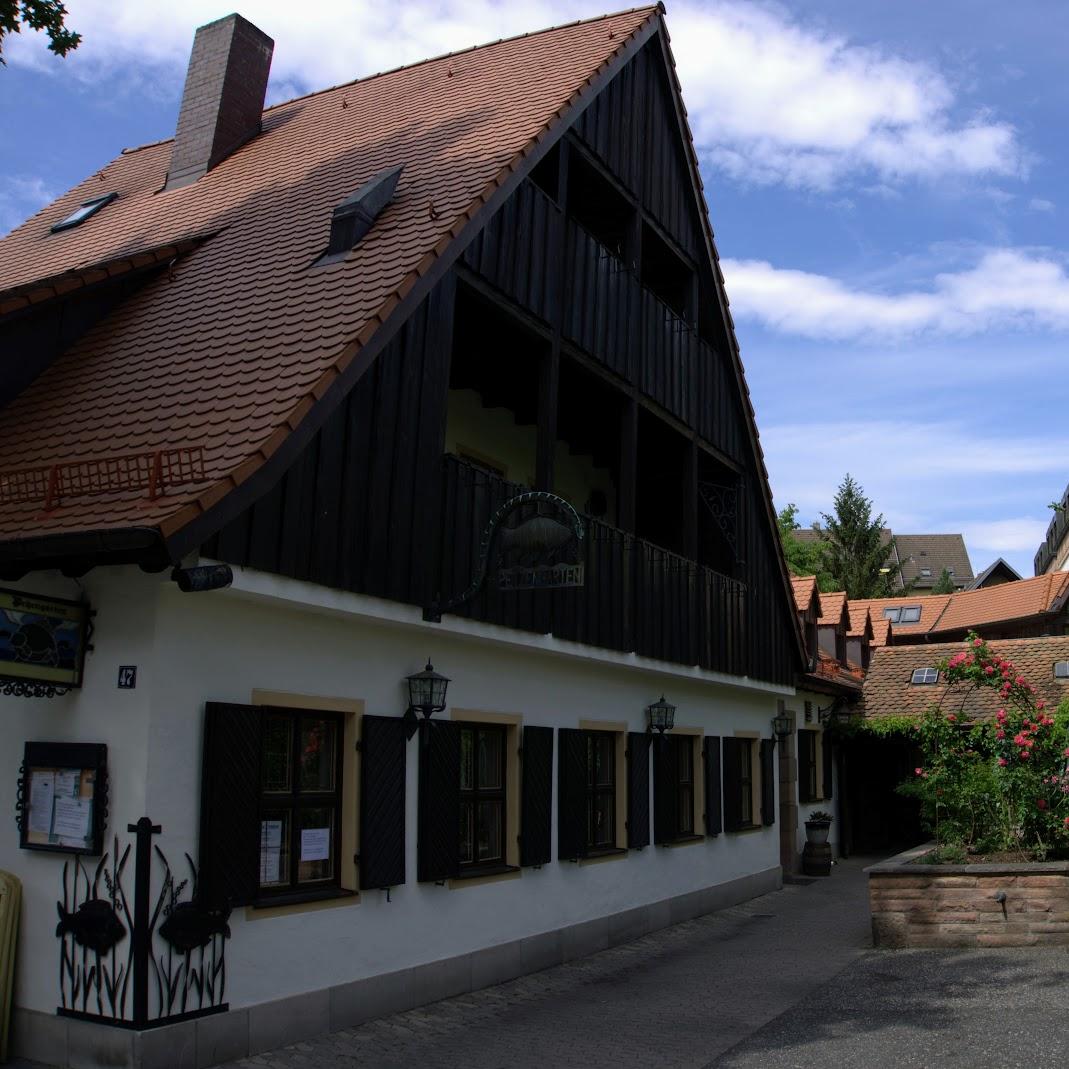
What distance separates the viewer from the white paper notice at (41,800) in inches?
287

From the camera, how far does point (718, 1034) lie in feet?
27.7

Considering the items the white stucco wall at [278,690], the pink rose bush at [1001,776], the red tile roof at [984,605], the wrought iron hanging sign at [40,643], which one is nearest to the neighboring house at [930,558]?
the red tile roof at [984,605]

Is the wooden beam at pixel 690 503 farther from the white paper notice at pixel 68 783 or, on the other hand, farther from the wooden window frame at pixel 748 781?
the white paper notice at pixel 68 783

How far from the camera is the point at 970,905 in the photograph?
11.2m

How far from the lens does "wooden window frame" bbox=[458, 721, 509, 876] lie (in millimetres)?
10227

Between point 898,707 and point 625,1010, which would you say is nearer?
point 625,1010

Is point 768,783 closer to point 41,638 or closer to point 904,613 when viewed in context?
point 41,638

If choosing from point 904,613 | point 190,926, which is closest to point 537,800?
point 190,926

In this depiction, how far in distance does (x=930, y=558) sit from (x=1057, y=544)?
11.5m

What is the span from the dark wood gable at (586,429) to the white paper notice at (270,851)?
5.61 ft

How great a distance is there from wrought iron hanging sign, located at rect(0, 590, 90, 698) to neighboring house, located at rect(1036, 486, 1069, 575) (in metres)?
60.7

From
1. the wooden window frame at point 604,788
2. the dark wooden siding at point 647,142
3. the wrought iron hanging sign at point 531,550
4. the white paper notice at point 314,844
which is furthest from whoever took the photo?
the dark wooden siding at point 647,142

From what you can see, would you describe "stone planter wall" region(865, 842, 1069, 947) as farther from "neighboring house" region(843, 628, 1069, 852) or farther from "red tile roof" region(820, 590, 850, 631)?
"red tile roof" region(820, 590, 850, 631)

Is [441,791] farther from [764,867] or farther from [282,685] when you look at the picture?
[764,867]
